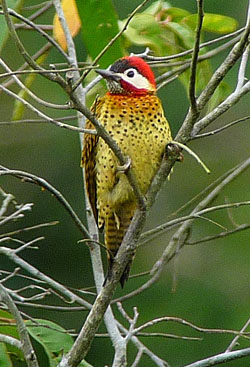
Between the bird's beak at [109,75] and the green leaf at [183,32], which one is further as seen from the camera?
the green leaf at [183,32]

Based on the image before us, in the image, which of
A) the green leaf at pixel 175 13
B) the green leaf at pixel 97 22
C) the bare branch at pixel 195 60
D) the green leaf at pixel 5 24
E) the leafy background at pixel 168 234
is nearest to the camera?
the bare branch at pixel 195 60

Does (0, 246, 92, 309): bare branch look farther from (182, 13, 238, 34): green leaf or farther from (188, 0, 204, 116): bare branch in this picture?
(182, 13, 238, 34): green leaf

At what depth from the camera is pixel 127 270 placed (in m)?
2.97

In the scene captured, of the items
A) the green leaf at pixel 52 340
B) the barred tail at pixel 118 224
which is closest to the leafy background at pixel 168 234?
the barred tail at pixel 118 224

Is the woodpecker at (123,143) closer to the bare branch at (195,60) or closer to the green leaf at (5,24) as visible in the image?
the green leaf at (5,24)

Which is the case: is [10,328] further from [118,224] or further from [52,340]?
[118,224]

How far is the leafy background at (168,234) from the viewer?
6.66m

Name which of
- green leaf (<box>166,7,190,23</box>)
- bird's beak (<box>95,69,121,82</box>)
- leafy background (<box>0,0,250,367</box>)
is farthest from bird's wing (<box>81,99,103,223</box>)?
leafy background (<box>0,0,250,367</box>)

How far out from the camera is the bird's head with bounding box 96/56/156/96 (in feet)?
10.0

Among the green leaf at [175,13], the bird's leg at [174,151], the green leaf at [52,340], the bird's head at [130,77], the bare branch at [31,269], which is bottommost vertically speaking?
the green leaf at [52,340]

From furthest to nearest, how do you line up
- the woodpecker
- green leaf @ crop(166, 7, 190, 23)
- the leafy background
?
the leafy background → green leaf @ crop(166, 7, 190, 23) → the woodpecker

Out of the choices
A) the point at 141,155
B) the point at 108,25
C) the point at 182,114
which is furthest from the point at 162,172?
the point at 182,114

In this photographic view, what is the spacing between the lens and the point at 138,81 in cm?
312

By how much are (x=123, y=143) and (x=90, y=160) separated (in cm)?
18
